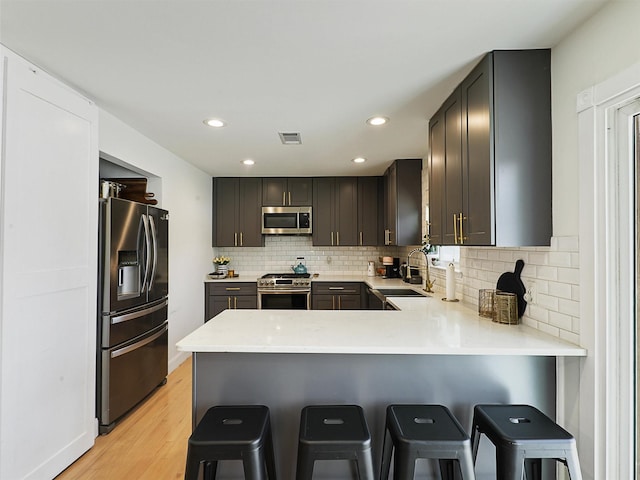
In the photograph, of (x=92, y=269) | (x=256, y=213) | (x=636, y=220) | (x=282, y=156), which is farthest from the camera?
(x=256, y=213)

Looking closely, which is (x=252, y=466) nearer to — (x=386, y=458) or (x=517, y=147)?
(x=386, y=458)

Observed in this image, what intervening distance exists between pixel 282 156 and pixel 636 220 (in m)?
3.05

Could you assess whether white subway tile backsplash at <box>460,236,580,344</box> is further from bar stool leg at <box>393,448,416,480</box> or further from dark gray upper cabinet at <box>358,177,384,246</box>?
dark gray upper cabinet at <box>358,177,384,246</box>

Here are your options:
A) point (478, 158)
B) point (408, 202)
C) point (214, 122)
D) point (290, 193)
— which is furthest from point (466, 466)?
point (290, 193)

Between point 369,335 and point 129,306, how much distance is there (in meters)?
1.99

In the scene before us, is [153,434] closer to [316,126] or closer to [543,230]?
[316,126]

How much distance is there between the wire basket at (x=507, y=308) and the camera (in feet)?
6.15

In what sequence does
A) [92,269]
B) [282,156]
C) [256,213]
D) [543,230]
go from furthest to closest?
1. [256,213]
2. [282,156]
3. [92,269]
4. [543,230]

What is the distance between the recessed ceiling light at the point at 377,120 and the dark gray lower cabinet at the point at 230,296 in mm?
2745

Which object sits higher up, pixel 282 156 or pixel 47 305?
pixel 282 156

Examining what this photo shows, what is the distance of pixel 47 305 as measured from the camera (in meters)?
1.83

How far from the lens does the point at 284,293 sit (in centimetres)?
439

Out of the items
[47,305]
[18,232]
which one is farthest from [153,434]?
[18,232]

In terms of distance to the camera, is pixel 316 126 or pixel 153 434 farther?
pixel 316 126
